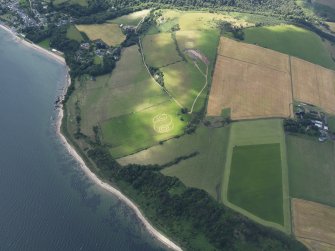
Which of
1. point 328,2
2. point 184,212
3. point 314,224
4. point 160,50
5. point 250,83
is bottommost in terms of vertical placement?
point 184,212

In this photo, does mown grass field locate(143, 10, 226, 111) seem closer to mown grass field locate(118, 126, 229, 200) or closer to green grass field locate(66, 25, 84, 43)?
mown grass field locate(118, 126, 229, 200)

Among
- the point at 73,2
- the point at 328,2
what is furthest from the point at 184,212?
the point at 328,2

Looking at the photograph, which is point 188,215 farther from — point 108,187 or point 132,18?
point 132,18

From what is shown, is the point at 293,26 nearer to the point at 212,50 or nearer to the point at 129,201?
the point at 212,50

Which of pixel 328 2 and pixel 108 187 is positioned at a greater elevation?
pixel 328 2

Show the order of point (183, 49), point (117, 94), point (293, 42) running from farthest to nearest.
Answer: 1. point (293, 42)
2. point (183, 49)
3. point (117, 94)

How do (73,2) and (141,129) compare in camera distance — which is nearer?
(141,129)

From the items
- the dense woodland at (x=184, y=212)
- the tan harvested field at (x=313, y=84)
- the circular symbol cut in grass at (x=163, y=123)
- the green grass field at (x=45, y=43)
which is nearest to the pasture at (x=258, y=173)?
the dense woodland at (x=184, y=212)
